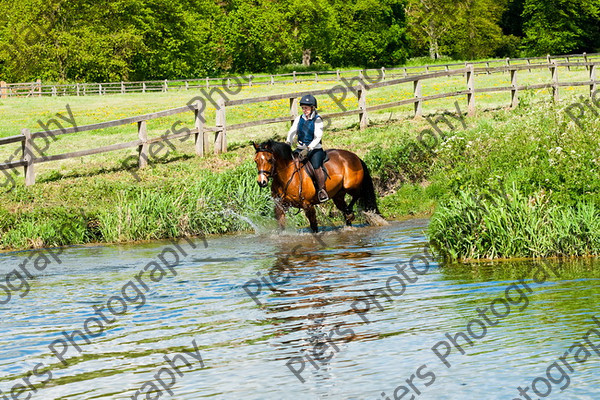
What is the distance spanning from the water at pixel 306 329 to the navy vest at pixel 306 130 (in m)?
3.13

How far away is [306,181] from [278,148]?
0.92m

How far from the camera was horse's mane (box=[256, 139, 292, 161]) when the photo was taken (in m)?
14.8

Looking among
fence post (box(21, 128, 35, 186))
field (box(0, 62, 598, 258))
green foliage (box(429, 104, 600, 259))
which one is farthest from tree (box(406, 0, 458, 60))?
green foliage (box(429, 104, 600, 259))

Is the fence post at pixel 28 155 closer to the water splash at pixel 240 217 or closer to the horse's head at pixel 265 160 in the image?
the water splash at pixel 240 217

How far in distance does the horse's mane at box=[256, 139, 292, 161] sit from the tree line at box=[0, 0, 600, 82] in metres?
55.4

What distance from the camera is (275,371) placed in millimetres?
7117

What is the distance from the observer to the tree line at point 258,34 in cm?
6894

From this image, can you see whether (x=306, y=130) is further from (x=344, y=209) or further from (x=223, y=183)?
(x=223, y=183)

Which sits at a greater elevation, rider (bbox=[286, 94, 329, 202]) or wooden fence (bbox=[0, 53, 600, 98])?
rider (bbox=[286, 94, 329, 202])

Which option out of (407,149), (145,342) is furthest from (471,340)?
(407,149)

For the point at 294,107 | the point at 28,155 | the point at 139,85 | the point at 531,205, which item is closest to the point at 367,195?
the point at 531,205

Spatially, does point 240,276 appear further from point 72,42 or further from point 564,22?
point 564,22

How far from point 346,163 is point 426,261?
4.67m

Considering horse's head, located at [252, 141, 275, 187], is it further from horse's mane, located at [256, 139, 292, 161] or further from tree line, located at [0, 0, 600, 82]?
tree line, located at [0, 0, 600, 82]
